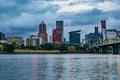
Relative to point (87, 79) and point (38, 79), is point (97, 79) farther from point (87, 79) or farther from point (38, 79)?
point (38, 79)

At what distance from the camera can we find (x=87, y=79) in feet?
176

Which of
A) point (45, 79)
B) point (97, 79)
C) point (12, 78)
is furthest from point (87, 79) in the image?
point (12, 78)

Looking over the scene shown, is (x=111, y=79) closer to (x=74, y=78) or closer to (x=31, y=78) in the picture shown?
(x=74, y=78)

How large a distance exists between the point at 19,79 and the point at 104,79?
34.8 ft

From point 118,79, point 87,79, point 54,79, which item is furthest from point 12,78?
point 118,79

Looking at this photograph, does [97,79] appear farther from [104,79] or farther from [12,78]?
[12,78]

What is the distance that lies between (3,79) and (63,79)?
24.7 ft

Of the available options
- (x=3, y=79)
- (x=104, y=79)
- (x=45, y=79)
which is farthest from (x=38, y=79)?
(x=104, y=79)

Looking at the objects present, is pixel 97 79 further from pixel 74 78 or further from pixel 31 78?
pixel 31 78

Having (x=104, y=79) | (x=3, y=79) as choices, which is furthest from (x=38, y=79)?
(x=104, y=79)

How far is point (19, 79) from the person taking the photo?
175 ft

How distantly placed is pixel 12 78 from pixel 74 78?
8017 mm

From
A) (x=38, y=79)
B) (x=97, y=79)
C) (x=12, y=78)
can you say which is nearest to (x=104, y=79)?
(x=97, y=79)

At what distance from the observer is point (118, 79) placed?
53.0 m
